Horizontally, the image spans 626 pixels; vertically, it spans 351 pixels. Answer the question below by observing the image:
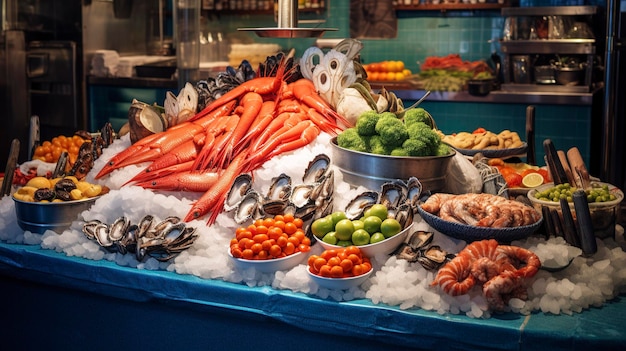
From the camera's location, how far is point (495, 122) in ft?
24.0

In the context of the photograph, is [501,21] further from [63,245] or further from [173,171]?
[63,245]

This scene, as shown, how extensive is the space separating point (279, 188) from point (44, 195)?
111 cm

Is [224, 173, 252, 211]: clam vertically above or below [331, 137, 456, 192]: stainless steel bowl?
below

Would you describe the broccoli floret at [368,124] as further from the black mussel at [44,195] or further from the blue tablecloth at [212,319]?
the black mussel at [44,195]

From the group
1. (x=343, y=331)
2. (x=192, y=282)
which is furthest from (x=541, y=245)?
(x=192, y=282)

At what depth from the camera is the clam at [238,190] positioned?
3452mm

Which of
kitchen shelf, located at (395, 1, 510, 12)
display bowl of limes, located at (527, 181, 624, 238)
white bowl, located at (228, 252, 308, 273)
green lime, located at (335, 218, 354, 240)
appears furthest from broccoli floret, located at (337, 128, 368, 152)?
kitchen shelf, located at (395, 1, 510, 12)

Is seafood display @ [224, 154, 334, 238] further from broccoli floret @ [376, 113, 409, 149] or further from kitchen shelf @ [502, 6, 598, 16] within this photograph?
kitchen shelf @ [502, 6, 598, 16]

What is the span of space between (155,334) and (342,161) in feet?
3.81

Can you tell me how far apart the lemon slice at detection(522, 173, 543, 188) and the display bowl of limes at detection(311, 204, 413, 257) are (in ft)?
3.44

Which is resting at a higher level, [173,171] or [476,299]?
[173,171]

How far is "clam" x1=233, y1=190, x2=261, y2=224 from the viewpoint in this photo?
3.31m

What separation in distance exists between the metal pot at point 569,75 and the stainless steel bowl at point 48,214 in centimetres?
497

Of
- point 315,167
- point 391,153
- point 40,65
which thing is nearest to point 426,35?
point 40,65
